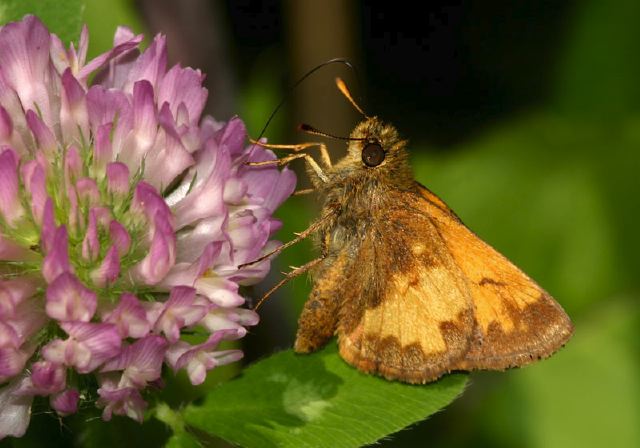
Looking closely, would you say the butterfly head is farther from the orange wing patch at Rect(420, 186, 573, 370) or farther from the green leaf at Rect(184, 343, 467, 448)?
the green leaf at Rect(184, 343, 467, 448)

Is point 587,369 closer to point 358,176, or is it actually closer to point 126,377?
point 358,176

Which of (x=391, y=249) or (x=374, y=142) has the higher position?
(x=374, y=142)

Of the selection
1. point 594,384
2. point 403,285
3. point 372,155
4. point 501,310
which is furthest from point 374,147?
point 594,384

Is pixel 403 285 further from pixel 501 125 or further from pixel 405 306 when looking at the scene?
pixel 501 125

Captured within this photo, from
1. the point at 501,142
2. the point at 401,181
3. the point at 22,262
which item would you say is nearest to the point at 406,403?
the point at 401,181

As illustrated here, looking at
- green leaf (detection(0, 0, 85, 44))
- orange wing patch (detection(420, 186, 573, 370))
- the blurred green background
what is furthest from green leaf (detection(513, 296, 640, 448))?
green leaf (detection(0, 0, 85, 44))

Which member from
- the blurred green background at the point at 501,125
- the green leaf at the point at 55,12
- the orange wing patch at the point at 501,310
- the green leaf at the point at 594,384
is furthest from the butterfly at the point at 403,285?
the green leaf at the point at 594,384
